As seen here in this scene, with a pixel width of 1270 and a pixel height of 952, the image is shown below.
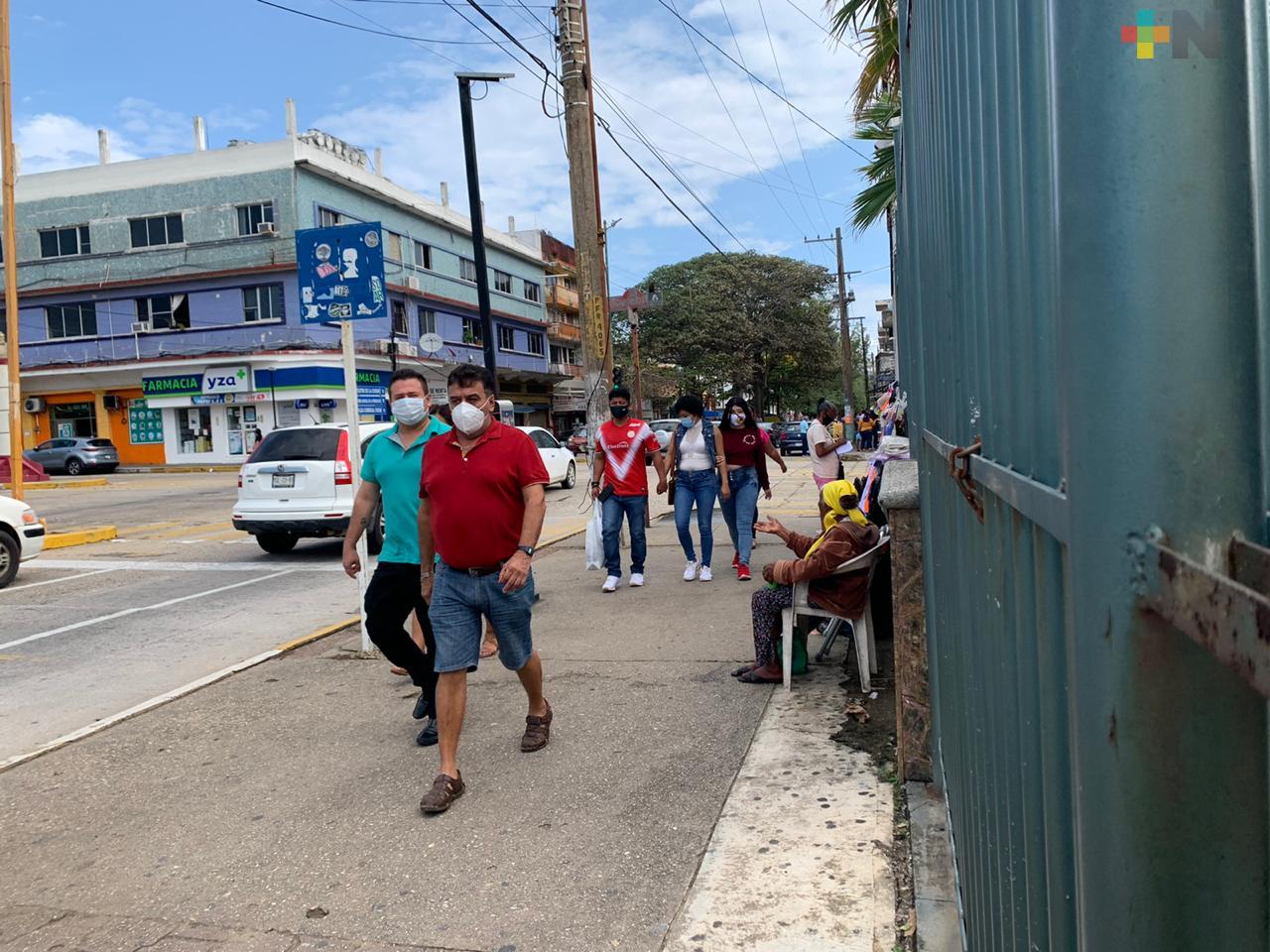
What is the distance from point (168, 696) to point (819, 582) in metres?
3.96

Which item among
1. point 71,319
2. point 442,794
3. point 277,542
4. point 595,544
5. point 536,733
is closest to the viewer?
point 442,794

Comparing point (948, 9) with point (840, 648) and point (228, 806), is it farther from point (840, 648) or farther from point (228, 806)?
point (840, 648)

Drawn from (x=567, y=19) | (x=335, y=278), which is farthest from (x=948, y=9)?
(x=567, y=19)

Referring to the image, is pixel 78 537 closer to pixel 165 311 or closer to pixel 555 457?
pixel 555 457

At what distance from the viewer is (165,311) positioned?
122 ft

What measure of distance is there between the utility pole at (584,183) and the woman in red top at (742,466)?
277cm

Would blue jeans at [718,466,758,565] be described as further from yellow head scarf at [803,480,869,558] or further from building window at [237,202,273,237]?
building window at [237,202,273,237]

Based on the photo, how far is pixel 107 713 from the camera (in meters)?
5.75

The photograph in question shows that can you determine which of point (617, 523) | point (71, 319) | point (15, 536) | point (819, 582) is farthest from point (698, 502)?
point (71, 319)

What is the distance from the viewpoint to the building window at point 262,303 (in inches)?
1406

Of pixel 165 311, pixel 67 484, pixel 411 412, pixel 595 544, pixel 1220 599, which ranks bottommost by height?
pixel 595 544

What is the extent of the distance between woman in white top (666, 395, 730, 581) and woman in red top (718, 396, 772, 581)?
127 mm

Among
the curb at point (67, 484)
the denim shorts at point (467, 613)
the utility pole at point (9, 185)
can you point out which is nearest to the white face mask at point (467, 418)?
the denim shorts at point (467, 613)

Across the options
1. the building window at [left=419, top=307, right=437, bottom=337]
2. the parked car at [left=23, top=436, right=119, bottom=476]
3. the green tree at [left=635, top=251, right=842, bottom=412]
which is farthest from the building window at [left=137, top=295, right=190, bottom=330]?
the green tree at [left=635, top=251, right=842, bottom=412]
